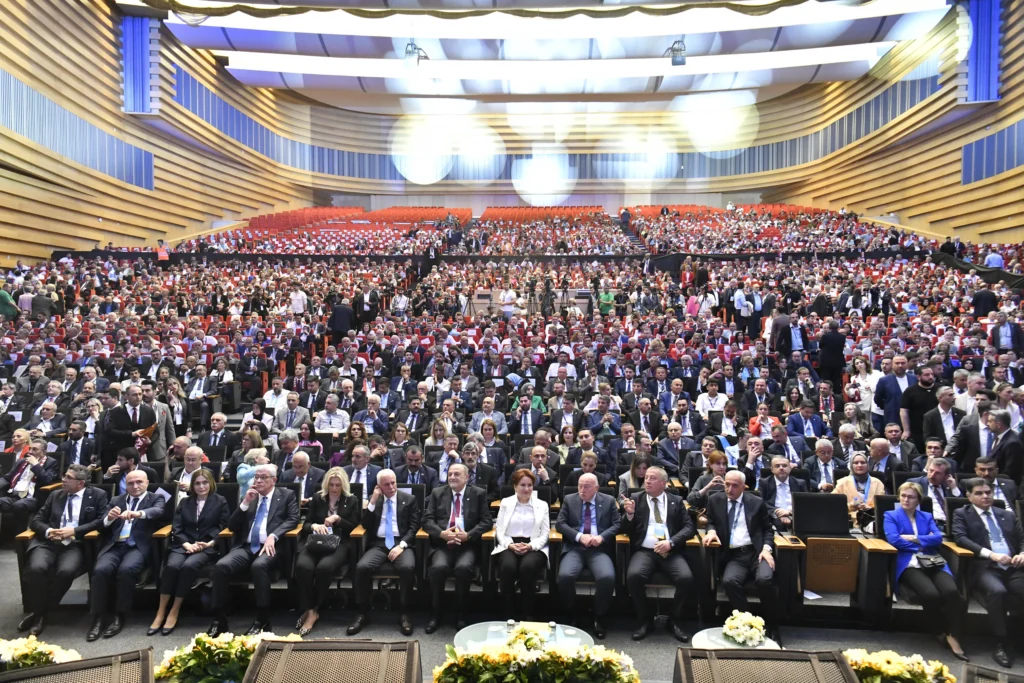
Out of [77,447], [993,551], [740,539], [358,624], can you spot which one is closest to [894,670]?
[740,539]

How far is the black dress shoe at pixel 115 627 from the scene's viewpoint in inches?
198

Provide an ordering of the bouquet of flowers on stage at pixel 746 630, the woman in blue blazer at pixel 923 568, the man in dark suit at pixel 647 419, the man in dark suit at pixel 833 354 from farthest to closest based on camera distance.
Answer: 1. the man in dark suit at pixel 833 354
2. the man in dark suit at pixel 647 419
3. the woman in blue blazer at pixel 923 568
4. the bouquet of flowers on stage at pixel 746 630

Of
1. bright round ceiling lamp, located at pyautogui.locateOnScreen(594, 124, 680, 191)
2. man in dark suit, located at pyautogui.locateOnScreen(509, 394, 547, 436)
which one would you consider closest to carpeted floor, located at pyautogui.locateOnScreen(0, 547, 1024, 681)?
man in dark suit, located at pyautogui.locateOnScreen(509, 394, 547, 436)

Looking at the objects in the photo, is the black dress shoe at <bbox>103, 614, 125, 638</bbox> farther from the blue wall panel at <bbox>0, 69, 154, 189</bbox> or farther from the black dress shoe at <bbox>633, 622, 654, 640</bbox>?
the blue wall panel at <bbox>0, 69, 154, 189</bbox>

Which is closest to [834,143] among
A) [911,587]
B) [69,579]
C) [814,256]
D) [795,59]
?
[795,59]

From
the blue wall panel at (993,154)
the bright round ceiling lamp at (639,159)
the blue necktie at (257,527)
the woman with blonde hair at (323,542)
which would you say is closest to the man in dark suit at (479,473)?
the woman with blonde hair at (323,542)

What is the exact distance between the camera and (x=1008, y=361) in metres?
8.98

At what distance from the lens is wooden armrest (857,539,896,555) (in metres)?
5.00

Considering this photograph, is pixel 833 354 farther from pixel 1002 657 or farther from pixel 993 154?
pixel 993 154

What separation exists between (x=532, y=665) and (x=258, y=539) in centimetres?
288

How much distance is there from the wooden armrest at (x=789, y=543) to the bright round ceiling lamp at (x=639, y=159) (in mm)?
35056

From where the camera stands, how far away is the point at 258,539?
17.9 feet

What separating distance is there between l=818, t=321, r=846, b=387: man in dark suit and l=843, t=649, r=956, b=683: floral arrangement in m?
7.42

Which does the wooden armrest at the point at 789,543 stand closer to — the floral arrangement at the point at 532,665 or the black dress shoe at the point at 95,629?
the floral arrangement at the point at 532,665
